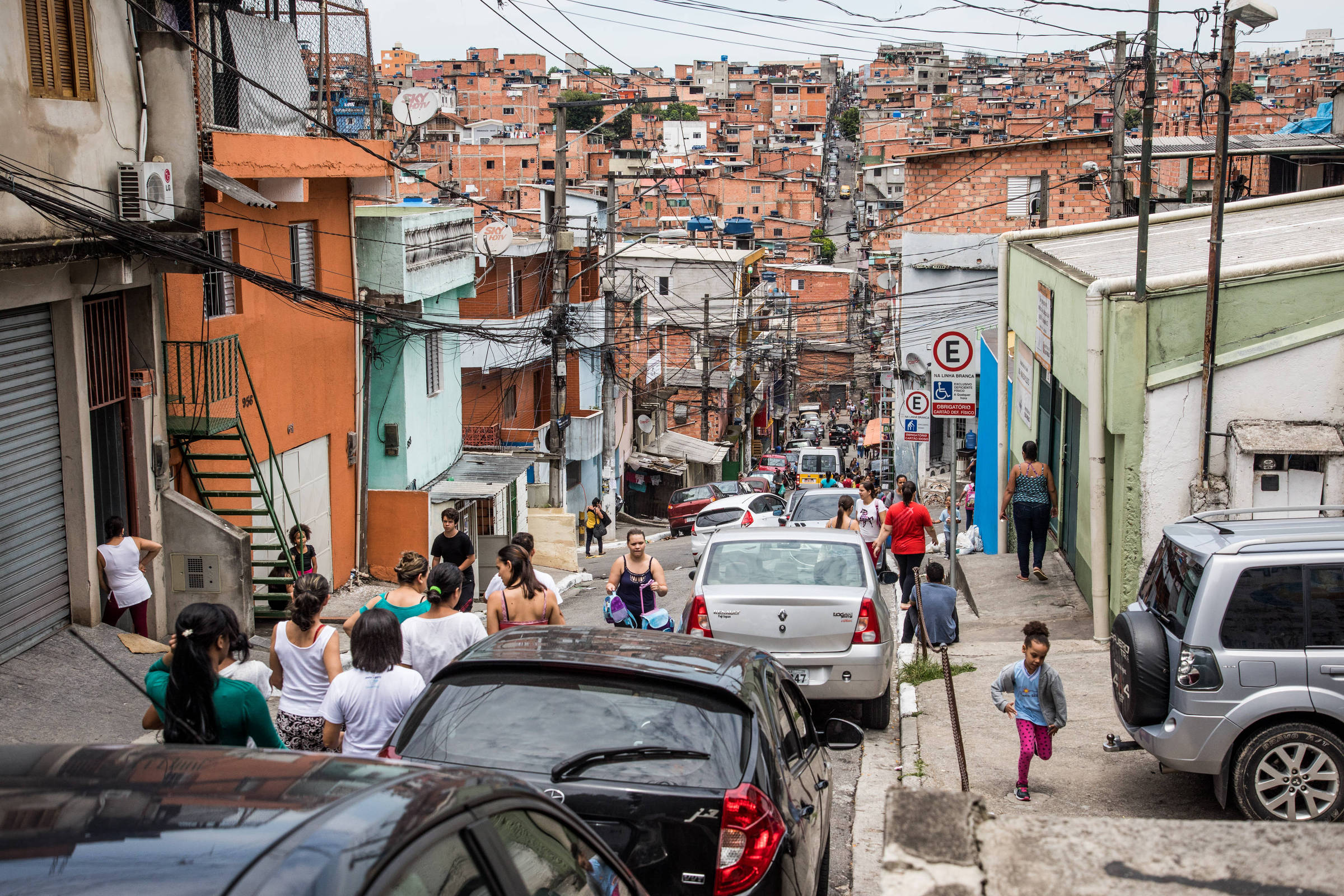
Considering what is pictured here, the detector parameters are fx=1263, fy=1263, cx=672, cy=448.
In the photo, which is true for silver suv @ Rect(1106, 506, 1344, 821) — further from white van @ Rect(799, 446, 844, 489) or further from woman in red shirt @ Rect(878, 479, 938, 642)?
white van @ Rect(799, 446, 844, 489)

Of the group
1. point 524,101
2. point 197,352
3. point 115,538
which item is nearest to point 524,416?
point 197,352

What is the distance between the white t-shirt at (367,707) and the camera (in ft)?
19.8

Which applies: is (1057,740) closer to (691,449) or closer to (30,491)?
(30,491)

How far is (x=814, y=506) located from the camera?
22281 mm

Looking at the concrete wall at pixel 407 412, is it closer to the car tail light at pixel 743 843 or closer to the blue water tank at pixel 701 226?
the car tail light at pixel 743 843

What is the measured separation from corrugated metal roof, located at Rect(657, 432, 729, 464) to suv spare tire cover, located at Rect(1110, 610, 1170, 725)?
142ft

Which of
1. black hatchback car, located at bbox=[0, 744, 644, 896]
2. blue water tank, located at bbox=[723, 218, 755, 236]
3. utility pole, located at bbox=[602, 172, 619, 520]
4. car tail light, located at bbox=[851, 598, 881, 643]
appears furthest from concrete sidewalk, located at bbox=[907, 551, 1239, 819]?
blue water tank, located at bbox=[723, 218, 755, 236]

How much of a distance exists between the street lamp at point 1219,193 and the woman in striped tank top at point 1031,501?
11.0 feet

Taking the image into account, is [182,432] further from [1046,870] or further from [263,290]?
[1046,870]

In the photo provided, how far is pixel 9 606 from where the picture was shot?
11.3 metres

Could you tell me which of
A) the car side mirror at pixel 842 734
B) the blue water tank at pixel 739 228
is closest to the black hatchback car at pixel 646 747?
the car side mirror at pixel 842 734

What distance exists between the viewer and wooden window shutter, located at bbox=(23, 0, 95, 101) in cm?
1100

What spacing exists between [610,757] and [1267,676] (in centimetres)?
411

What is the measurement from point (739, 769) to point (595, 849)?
1259mm
